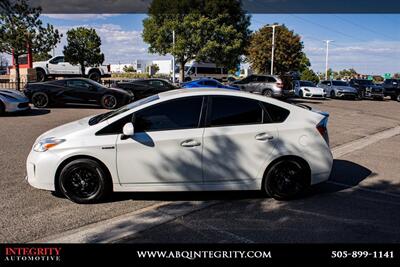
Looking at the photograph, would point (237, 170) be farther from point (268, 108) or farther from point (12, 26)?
point (12, 26)

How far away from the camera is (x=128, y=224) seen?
4445 mm

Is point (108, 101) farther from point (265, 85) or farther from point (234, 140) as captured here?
point (234, 140)

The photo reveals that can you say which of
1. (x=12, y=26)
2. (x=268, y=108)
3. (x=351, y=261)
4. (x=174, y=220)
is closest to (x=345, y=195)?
(x=268, y=108)

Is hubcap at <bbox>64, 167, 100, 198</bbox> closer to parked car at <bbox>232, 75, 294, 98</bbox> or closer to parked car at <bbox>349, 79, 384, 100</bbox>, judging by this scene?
parked car at <bbox>232, 75, 294, 98</bbox>

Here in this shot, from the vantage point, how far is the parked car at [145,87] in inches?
761

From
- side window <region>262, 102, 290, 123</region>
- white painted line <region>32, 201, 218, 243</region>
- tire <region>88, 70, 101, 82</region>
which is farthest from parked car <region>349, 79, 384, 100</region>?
white painted line <region>32, 201, 218, 243</region>

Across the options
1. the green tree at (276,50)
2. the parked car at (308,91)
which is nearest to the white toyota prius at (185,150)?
the parked car at (308,91)

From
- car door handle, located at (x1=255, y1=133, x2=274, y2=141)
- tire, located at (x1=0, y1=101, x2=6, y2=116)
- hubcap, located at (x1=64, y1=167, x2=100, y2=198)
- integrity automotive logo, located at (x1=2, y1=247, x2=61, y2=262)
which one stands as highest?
car door handle, located at (x1=255, y1=133, x2=274, y2=141)

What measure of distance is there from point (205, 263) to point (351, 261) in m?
1.37

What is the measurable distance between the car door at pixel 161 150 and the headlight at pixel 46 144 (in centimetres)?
82

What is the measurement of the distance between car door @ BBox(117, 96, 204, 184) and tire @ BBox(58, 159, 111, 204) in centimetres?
25

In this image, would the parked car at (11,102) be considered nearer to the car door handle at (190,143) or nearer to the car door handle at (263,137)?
the car door handle at (190,143)

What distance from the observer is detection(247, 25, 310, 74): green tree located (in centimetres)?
4531

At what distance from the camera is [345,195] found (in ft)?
18.6
